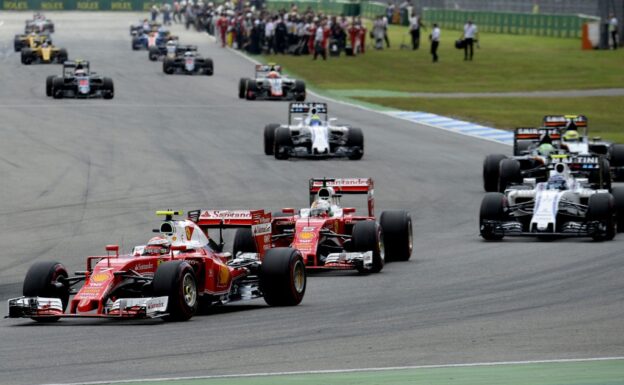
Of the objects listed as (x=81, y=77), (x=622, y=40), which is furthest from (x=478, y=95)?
(x=622, y=40)

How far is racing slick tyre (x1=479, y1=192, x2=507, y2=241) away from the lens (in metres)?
23.6

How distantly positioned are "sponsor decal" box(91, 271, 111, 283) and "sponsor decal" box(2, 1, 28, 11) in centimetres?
12445

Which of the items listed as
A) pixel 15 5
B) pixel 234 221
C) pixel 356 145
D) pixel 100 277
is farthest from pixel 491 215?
pixel 15 5

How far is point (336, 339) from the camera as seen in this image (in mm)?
14391

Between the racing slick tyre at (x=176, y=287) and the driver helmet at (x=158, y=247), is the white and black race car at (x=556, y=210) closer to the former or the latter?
the driver helmet at (x=158, y=247)

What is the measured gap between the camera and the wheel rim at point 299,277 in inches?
670

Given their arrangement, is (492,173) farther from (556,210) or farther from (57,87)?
(57,87)

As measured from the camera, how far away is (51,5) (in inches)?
5438

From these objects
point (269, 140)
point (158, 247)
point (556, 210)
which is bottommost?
point (269, 140)

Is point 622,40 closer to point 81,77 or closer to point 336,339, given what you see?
point 81,77

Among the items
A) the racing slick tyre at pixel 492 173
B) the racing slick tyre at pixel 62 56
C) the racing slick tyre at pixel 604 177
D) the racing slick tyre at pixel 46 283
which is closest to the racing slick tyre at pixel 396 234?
the racing slick tyre at pixel 46 283

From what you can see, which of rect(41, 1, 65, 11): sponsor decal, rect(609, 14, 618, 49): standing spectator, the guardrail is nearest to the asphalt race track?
rect(609, 14, 618, 49): standing spectator

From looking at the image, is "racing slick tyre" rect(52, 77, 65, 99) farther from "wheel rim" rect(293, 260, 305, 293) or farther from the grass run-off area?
"wheel rim" rect(293, 260, 305, 293)

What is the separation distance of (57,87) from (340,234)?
33.1 metres
